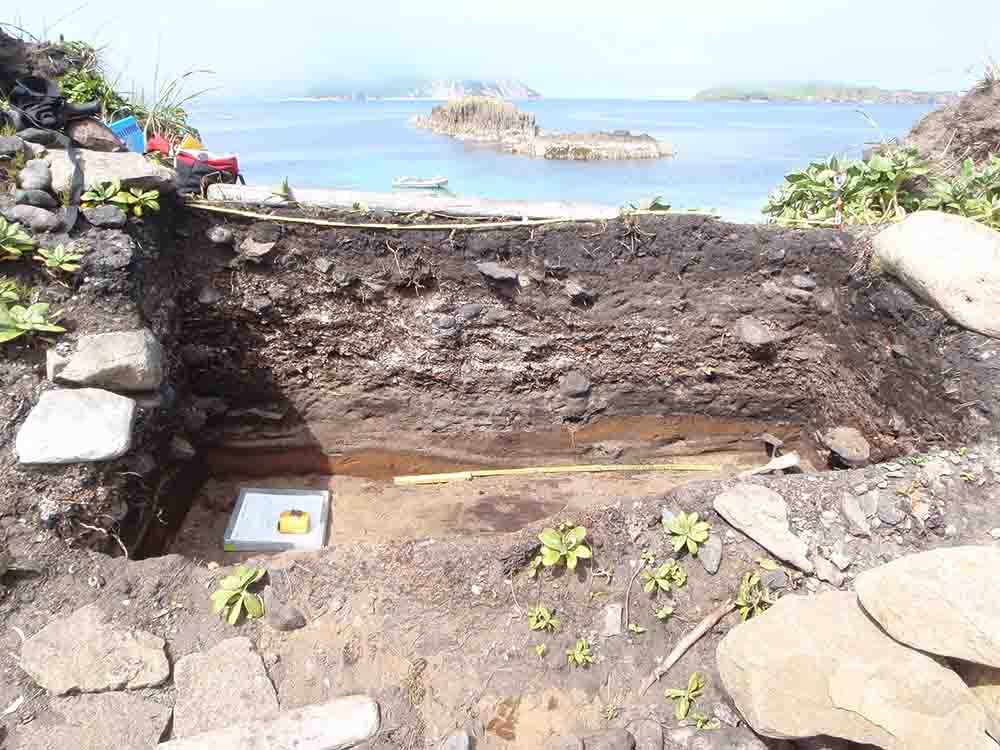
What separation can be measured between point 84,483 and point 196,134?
435 centimetres

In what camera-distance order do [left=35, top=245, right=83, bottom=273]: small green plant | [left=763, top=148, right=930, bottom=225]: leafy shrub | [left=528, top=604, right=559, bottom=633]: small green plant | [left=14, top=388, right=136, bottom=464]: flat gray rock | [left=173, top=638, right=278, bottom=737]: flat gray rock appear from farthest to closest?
[left=763, top=148, right=930, bottom=225]: leafy shrub < [left=35, top=245, right=83, bottom=273]: small green plant < [left=14, top=388, right=136, bottom=464]: flat gray rock < [left=528, top=604, right=559, bottom=633]: small green plant < [left=173, top=638, right=278, bottom=737]: flat gray rock

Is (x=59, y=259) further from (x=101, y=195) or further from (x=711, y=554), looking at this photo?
(x=711, y=554)

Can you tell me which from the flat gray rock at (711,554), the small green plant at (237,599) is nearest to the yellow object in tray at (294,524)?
the small green plant at (237,599)

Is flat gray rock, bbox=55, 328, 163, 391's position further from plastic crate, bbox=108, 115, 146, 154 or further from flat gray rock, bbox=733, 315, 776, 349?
flat gray rock, bbox=733, 315, 776, 349

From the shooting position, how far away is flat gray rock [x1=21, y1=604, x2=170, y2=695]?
2426mm

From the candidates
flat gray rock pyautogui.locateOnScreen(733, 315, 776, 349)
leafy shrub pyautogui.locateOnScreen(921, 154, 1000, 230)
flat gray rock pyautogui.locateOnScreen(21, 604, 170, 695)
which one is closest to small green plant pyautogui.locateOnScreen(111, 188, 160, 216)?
flat gray rock pyautogui.locateOnScreen(21, 604, 170, 695)

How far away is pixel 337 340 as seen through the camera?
4.92m

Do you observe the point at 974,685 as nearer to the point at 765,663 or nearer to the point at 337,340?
the point at 765,663

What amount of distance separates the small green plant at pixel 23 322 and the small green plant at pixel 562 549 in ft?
9.40

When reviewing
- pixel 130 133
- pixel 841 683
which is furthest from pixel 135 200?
pixel 841 683

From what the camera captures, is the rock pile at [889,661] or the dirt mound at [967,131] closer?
the rock pile at [889,661]

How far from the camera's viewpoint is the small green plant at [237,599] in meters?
2.73

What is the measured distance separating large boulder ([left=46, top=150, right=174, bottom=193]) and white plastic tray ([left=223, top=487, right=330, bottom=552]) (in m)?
2.36

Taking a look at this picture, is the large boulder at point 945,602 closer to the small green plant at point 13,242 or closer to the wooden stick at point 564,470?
the wooden stick at point 564,470
